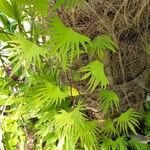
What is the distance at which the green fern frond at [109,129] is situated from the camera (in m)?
1.74

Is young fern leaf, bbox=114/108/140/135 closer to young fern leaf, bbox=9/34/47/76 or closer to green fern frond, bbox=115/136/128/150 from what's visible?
green fern frond, bbox=115/136/128/150

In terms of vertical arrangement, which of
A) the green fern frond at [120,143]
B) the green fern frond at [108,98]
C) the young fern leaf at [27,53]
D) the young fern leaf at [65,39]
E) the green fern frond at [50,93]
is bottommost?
the green fern frond at [120,143]

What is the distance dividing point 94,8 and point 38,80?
461mm

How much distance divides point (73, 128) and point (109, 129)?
15.7 inches

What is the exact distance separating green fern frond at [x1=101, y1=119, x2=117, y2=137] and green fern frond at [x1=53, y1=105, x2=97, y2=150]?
0.22 meters

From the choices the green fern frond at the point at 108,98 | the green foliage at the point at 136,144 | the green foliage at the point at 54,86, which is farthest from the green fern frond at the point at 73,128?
the green foliage at the point at 136,144

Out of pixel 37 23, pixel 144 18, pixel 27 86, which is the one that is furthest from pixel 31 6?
pixel 144 18

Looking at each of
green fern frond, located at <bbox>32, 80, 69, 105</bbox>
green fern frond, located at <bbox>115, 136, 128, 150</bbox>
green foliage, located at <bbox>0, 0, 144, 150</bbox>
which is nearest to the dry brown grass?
green foliage, located at <bbox>0, 0, 144, 150</bbox>

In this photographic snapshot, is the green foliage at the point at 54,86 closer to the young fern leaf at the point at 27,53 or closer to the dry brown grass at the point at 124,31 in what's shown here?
the young fern leaf at the point at 27,53

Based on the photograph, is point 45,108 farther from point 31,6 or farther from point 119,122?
point 31,6

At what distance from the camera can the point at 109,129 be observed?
1.74 m

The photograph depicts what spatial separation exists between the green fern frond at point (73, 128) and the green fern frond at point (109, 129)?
0.72 ft

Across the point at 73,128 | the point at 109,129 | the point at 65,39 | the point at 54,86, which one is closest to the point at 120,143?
the point at 109,129

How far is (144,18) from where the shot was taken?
67.4 inches
